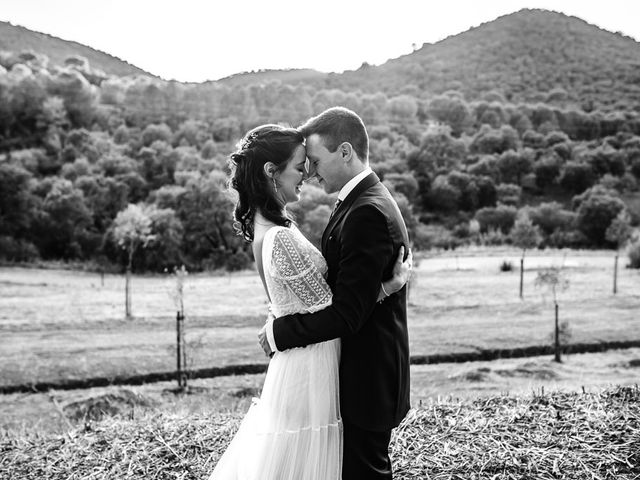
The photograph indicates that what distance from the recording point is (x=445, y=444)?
4.02 metres

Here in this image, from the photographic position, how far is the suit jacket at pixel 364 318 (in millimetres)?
2432

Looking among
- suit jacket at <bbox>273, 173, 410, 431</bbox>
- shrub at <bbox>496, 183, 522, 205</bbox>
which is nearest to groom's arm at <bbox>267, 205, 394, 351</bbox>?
suit jacket at <bbox>273, 173, 410, 431</bbox>

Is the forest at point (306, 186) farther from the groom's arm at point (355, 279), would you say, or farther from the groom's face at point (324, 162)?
the groom's arm at point (355, 279)

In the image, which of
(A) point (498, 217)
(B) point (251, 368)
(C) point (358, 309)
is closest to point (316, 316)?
(C) point (358, 309)

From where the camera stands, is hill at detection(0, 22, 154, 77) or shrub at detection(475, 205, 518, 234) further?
hill at detection(0, 22, 154, 77)

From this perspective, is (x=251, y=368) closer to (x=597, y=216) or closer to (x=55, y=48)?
(x=597, y=216)

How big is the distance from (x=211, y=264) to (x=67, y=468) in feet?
117

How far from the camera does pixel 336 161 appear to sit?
2750 millimetres

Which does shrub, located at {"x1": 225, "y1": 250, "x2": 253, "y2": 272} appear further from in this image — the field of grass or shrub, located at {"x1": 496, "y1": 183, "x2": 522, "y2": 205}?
shrub, located at {"x1": 496, "y1": 183, "x2": 522, "y2": 205}

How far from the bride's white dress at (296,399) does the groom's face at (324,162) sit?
1.02ft

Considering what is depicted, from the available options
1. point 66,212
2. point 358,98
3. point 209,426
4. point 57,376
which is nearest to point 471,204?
point 358,98

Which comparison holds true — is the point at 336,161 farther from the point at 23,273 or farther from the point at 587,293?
the point at 23,273

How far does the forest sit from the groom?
23.9 m

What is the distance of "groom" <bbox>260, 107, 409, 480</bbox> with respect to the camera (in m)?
2.44
